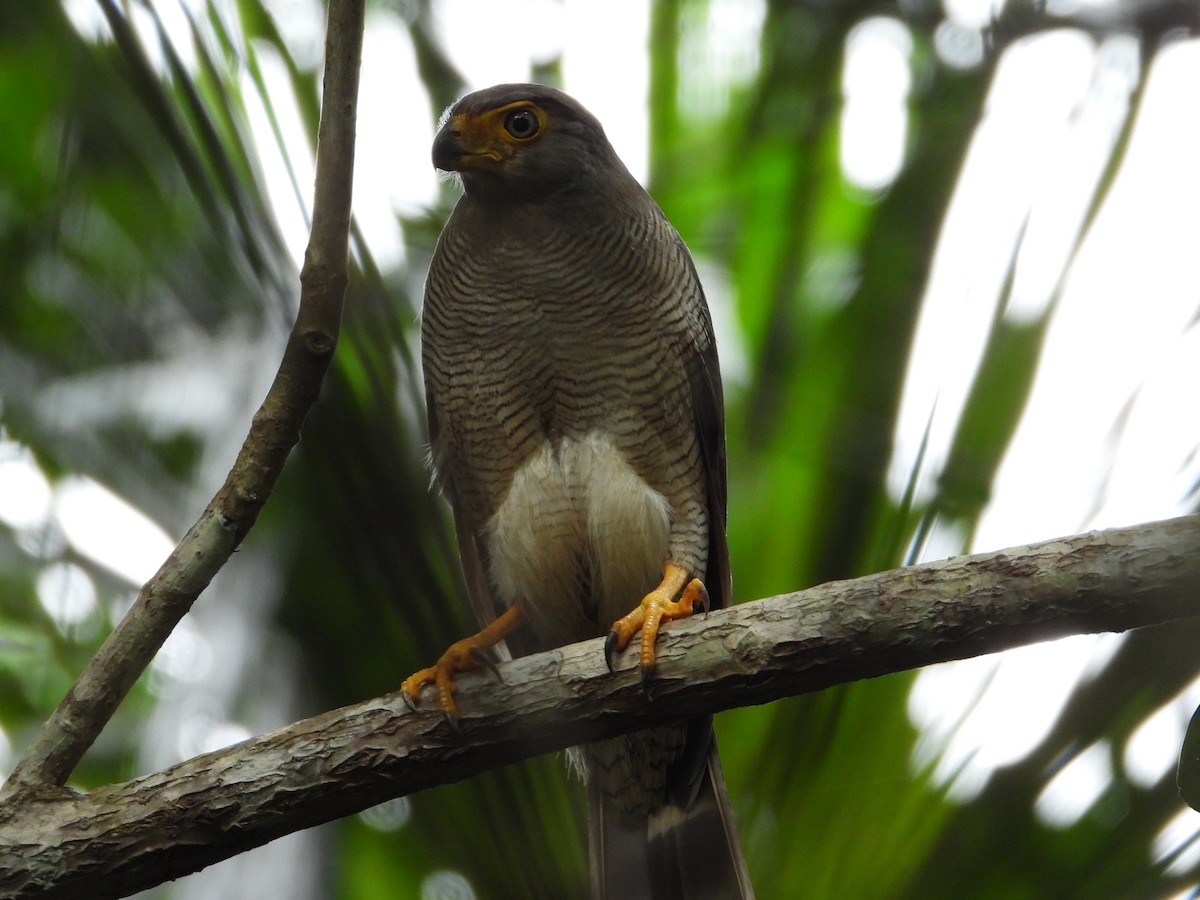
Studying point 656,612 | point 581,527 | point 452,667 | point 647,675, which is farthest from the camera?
point 581,527

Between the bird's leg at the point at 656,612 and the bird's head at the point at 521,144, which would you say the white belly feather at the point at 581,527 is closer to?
the bird's leg at the point at 656,612

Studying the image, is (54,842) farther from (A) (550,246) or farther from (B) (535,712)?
(A) (550,246)

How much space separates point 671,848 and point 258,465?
5.98 feet

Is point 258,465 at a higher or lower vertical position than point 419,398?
lower

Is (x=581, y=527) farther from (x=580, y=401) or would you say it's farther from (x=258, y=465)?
(x=258, y=465)

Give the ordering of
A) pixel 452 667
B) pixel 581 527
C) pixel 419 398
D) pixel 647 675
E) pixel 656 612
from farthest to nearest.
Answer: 1. pixel 581 527
2. pixel 419 398
3. pixel 656 612
4. pixel 452 667
5. pixel 647 675

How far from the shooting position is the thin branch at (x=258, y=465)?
8.23 ft

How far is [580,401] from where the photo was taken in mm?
→ 3564

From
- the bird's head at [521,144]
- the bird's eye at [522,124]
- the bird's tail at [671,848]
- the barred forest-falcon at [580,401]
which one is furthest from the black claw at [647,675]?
the bird's eye at [522,124]

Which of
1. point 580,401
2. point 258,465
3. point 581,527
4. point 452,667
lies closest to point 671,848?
point 581,527

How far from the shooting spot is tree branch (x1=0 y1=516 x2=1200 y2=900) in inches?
87.5

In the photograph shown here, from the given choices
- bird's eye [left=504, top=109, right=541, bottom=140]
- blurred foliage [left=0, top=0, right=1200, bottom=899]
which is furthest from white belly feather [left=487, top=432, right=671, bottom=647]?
bird's eye [left=504, top=109, right=541, bottom=140]

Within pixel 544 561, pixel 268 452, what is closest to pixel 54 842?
pixel 268 452

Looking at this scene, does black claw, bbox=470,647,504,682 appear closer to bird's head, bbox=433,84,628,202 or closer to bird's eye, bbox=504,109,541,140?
bird's head, bbox=433,84,628,202
